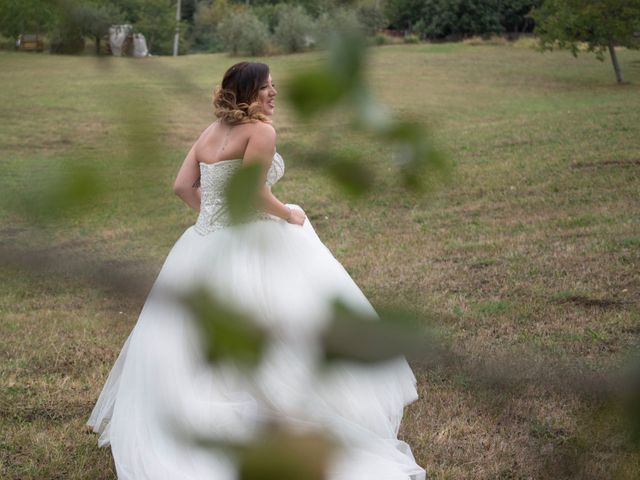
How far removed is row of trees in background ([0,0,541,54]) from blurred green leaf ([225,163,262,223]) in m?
0.15

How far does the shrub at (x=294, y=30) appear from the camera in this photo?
2.06 ft

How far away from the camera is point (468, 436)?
4.33m

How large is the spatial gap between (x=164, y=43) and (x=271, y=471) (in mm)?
343

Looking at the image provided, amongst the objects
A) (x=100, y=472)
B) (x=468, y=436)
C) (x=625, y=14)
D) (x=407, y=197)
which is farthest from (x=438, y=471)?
(x=625, y=14)

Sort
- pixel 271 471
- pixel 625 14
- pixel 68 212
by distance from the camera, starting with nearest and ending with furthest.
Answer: pixel 271 471 < pixel 68 212 < pixel 625 14

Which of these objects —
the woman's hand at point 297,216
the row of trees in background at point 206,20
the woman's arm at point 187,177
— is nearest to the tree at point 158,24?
the row of trees in background at point 206,20

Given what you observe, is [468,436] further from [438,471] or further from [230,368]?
[230,368]

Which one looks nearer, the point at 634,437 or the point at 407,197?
the point at 634,437

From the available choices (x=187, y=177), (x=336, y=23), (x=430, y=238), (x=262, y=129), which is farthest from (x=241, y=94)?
(x=430, y=238)

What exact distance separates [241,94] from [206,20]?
652 mm

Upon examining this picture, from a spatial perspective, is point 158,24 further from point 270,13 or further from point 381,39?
point 381,39

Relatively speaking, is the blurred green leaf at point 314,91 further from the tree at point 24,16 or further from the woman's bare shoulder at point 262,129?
the tree at point 24,16

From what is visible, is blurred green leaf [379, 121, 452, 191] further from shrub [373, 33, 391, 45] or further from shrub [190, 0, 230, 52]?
shrub [190, 0, 230, 52]

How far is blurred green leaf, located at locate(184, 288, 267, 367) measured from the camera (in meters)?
0.57
